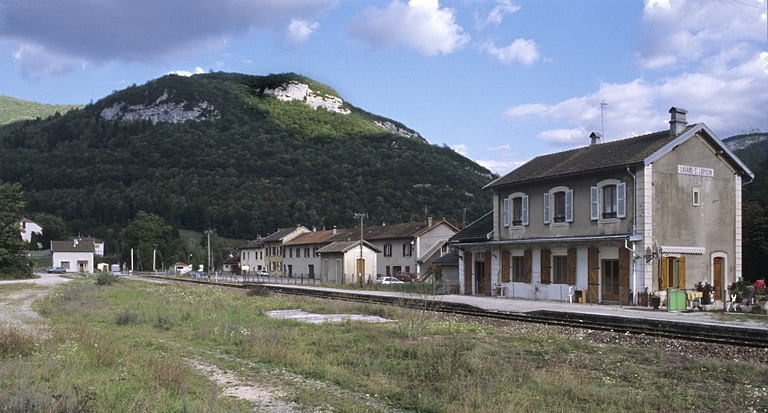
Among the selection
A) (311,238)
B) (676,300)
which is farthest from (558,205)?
(311,238)

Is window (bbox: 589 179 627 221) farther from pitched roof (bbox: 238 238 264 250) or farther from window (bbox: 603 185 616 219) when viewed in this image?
pitched roof (bbox: 238 238 264 250)

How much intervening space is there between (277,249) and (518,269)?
5279cm

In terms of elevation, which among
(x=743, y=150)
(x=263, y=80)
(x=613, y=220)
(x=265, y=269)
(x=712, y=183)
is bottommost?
(x=265, y=269)

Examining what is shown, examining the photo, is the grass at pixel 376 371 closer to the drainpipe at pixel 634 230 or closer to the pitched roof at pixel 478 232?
the drainpipe at pixel 634 230

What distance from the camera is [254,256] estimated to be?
292 ft

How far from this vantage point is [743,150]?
60.8 m

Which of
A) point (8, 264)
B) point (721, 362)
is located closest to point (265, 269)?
point (8, 264)

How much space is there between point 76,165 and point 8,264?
61.9 metres

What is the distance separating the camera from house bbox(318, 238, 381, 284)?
5159cm

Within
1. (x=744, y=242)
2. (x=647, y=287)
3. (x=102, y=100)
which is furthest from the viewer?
(x=102, y=100)

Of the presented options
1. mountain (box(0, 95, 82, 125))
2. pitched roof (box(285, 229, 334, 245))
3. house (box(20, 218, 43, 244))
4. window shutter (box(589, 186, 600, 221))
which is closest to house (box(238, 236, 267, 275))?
pitched roof (box(285, 229, 334, 245))

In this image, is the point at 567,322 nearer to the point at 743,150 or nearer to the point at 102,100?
the point at 743,150

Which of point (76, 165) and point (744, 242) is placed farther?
point (76, 165)

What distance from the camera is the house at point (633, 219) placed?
993 inches
